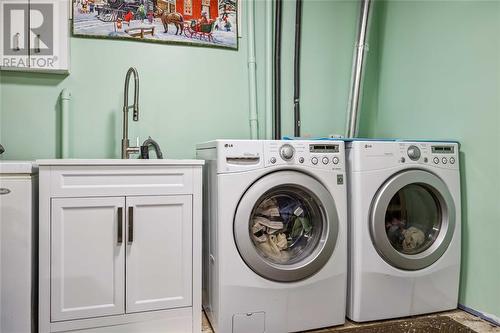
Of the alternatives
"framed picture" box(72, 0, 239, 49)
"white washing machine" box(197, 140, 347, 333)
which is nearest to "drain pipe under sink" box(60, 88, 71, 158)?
"framed picture" box(72, 0, 239, 49)

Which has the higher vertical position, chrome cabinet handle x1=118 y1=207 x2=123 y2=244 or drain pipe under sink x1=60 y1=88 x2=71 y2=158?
drain pipe under sink x1=60 y1=88 x2=71 y2=158

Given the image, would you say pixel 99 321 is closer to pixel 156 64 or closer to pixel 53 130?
pixel 53 130

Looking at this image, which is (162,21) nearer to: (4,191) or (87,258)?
(4,191)

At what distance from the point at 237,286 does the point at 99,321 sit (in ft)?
2.12

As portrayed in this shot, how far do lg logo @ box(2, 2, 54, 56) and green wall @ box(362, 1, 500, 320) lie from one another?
7.48ft

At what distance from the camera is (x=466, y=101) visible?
1958 mm

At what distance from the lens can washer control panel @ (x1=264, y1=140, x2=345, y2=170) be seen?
1.72m

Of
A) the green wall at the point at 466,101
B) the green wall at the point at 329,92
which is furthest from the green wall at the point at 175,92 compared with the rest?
the green wall at the point at 466,101

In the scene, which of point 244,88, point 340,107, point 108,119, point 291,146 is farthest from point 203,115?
point 340,107

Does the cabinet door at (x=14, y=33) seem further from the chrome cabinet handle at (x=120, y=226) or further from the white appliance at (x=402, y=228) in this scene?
the white appliance at (x=402, y=228)

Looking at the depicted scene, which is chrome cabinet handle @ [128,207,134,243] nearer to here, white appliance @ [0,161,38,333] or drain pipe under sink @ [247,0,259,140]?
white appliance @ [0,161,38,333]

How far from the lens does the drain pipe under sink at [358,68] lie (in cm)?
246

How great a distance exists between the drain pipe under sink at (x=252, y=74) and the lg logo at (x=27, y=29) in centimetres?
122

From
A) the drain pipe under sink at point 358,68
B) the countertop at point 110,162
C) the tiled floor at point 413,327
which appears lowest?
the tiled floor at point 413,327
